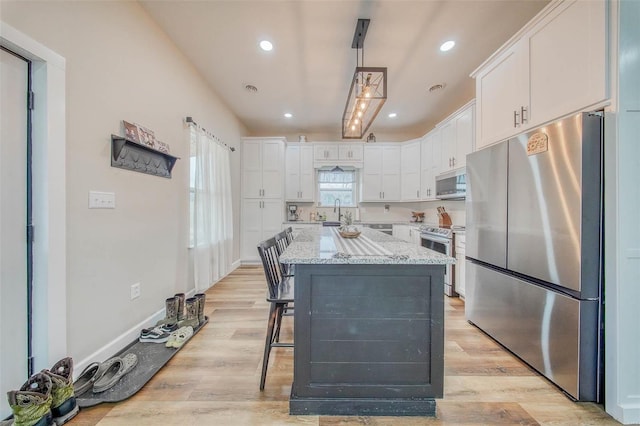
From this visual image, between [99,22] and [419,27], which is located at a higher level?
[419,27]

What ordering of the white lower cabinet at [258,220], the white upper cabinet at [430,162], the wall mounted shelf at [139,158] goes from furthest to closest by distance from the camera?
the white lower cabinet at [258,220]
the white upper cabinet at [430,162]
the wall mounted shelf at [139,158]

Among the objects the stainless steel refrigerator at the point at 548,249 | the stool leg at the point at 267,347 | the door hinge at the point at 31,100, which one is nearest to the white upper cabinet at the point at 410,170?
the stainless steel refrigerator at the point at 548,249

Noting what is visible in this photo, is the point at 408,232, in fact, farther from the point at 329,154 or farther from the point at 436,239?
the point at 329,154

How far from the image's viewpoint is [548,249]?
5.49 ft

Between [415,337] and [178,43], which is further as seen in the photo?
[178,43]

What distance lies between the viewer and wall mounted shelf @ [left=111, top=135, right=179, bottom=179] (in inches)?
77.5

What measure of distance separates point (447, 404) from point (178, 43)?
3880mm

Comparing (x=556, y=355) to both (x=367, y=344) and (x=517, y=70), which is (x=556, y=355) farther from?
(x=517, y=70)

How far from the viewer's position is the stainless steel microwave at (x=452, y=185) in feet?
11.2

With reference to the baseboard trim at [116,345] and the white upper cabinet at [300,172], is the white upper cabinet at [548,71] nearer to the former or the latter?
the white upper cabinet at [300,172]

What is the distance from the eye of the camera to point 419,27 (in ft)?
7.98

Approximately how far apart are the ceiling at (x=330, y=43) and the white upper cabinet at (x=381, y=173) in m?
1.18

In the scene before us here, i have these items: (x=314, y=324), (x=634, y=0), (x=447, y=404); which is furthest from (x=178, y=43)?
(x=447, y=404)

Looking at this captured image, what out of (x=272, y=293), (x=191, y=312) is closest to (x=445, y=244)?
(x=272, y=293)
